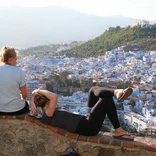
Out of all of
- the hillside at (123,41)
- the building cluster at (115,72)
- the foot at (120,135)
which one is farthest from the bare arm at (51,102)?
the hillside at (123,41)

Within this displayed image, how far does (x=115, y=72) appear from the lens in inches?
1399

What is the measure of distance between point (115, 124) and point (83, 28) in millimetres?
154420

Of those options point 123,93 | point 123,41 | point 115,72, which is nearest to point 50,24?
point 123,41

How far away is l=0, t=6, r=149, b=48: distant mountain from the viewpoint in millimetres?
116425

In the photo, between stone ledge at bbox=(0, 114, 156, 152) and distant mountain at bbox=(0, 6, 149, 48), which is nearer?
stone ledge at bbox=(0, 114, 156, 152)

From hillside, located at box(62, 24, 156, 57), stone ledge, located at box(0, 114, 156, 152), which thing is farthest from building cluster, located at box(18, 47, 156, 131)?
stone ledge, located at box(0, 114, 156, 152)

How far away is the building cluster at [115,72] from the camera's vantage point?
22078 mm

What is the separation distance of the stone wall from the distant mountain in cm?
10417

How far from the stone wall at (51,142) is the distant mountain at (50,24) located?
104173 mm

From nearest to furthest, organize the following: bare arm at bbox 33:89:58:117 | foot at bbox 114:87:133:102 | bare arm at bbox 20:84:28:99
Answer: foot at bbox 114:87:133:102
bare arm at bbox 33:89:58:117
bare arm at bbox 20:84:28:99

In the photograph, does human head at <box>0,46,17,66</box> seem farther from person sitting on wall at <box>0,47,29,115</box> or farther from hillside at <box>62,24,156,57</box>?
hillside at <box>62,24,156,57</box>

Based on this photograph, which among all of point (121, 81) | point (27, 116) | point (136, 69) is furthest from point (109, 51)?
point (27, 116)

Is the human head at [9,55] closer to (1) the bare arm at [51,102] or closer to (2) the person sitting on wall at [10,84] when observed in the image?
(2) the person sitting on wall at [10,84]

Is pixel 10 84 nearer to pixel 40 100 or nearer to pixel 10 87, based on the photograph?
pixel 10 87
